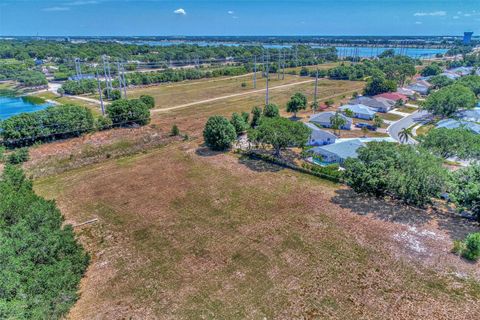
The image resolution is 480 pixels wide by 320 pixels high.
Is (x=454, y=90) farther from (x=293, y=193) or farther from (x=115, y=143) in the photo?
(x=115, y=143)

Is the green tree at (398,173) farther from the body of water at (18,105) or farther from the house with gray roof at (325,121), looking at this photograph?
the body of water at (18,105)

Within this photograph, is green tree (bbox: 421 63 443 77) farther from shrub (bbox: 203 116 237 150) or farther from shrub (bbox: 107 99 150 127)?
shrub (bbox: 107 99 150 127)

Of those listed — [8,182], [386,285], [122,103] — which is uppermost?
[122,103]

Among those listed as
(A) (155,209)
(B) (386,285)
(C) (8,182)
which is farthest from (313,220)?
(C) (8,182)

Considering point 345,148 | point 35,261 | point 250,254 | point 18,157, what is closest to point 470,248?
point 250,254

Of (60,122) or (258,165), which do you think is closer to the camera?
(258,165)

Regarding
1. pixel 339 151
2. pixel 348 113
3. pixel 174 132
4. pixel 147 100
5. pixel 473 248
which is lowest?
pixel 473 248

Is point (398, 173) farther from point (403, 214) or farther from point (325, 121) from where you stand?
point (325, 121)
